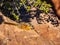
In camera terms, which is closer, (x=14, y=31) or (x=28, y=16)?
(x=14, y=31)

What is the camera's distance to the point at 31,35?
5.80 meters

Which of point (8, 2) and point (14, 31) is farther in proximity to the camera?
point (8, 2)

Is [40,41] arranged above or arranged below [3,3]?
below

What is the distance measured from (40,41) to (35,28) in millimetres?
648

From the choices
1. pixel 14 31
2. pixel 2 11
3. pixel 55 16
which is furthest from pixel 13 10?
pixel 55 16

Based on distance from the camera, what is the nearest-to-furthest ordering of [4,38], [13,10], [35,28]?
[4,38] < [35,28] < [13,10]

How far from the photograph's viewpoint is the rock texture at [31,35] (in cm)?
554

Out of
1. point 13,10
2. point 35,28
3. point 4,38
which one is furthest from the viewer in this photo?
point 13,10

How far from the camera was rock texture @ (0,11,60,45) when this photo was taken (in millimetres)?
5543

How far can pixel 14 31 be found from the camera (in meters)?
5.88

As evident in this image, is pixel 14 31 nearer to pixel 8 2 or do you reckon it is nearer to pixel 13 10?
pixel 13 10

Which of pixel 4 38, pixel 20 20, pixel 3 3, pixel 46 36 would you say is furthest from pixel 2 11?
pixel 46 36

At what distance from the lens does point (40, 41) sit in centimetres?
561

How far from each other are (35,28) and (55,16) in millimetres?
987
